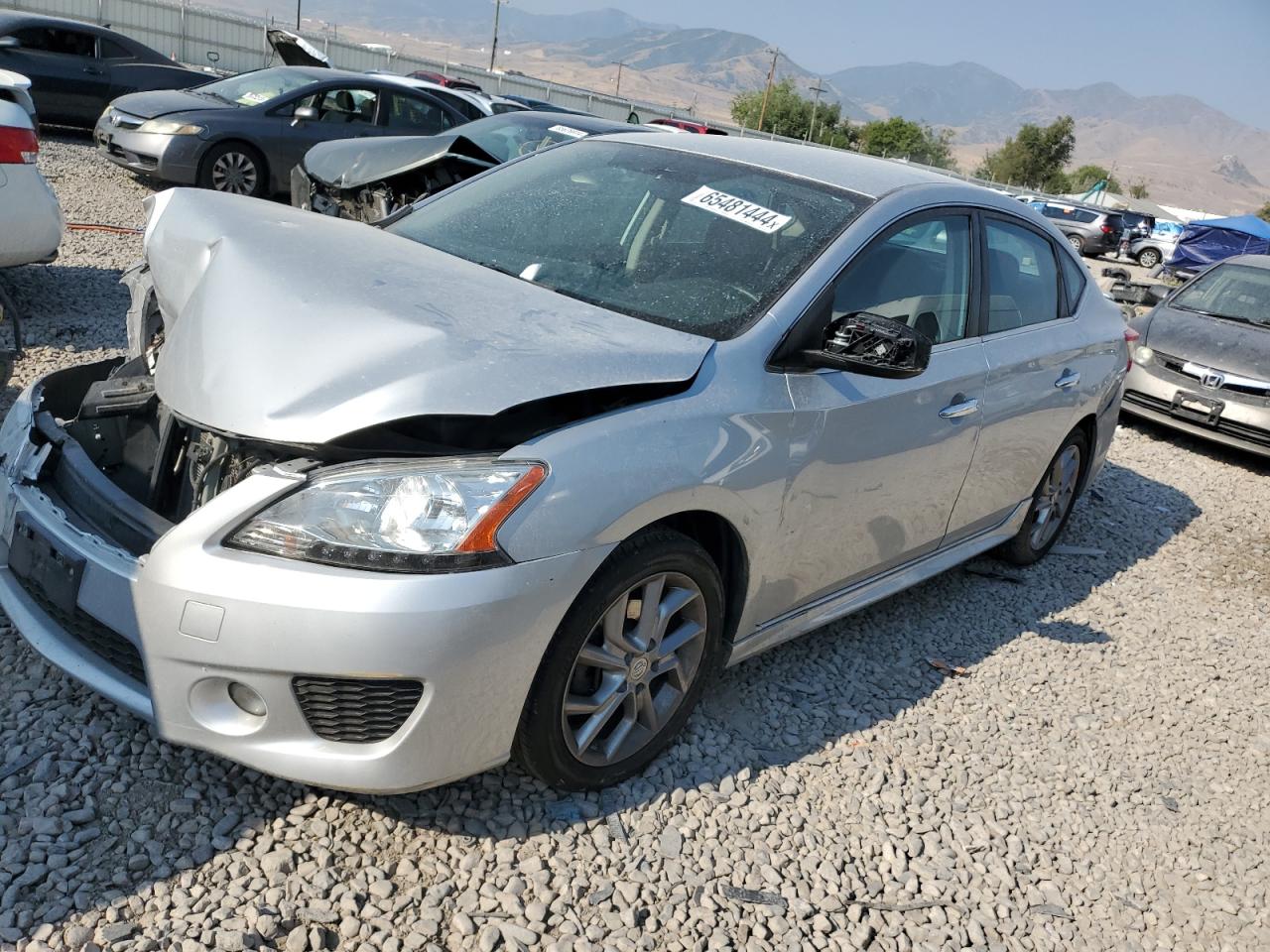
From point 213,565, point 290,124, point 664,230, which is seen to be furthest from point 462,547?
point 290,124

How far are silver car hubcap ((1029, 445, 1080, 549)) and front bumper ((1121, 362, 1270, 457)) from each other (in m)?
2.70

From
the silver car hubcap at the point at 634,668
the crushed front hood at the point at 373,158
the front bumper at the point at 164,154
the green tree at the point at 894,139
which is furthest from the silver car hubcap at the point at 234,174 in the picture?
the green tree at the point at 894,139

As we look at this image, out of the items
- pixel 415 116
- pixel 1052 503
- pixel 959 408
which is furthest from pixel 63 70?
pixel 959 408

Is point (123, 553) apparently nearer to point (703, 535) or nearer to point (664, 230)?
point (703, 535)

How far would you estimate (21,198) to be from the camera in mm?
5633

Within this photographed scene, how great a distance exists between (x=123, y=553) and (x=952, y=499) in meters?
2.81

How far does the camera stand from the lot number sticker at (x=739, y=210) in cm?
333

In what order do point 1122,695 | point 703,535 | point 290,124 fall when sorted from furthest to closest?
point 290,124, point 1122,695, point 703,535

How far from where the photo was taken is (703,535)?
2.96 metres

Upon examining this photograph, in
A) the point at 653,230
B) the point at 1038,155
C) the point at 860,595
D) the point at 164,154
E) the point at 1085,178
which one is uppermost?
the point at 653,230

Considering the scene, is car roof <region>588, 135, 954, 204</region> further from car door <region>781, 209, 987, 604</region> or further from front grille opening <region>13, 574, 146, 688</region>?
front grille opening <region>13, 574, 146, 688</region>

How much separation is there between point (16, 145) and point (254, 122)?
502 cm

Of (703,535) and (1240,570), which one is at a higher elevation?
(703,535)

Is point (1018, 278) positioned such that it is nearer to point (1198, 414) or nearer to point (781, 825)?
point (781, 825)
